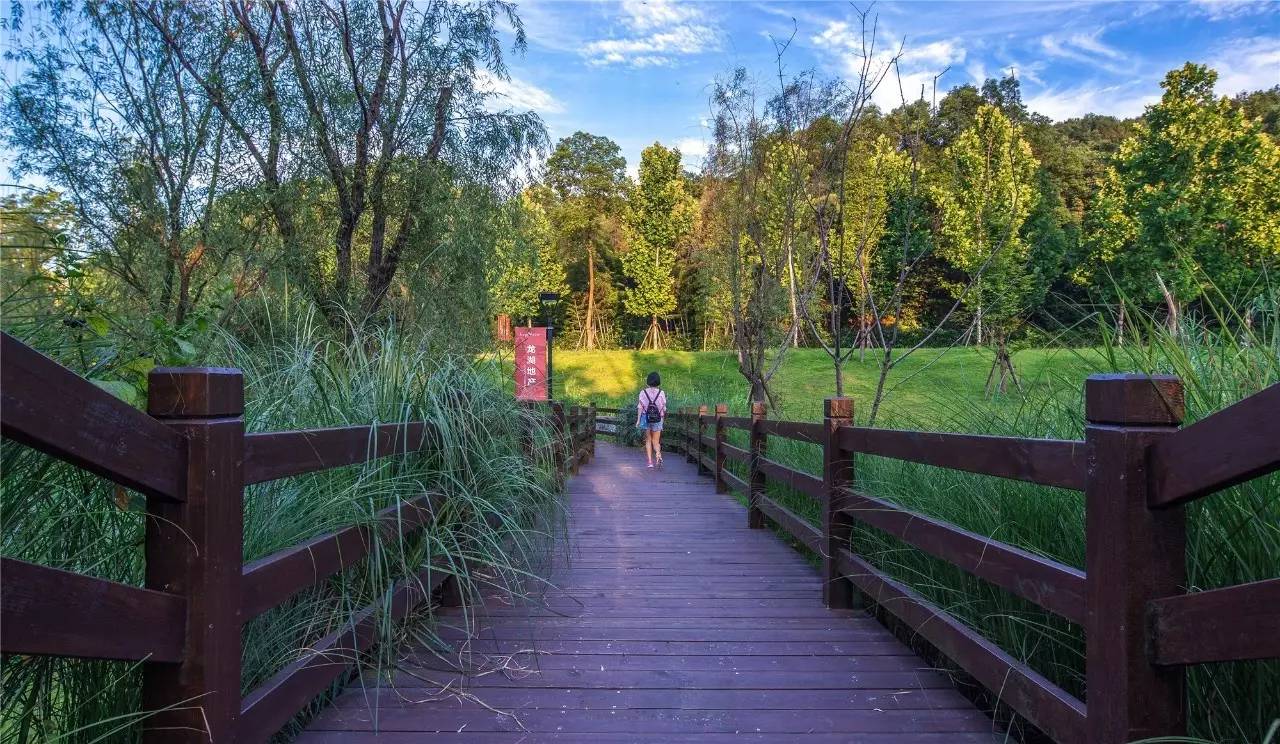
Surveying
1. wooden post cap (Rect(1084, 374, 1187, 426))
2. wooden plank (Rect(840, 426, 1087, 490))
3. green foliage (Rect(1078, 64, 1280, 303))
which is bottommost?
wooden plank (Rect(840, 426, 1087, 490))

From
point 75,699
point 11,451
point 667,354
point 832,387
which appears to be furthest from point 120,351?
point 667,354

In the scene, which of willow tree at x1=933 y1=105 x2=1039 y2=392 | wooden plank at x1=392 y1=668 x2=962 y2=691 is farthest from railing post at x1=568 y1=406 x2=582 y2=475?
wooden plank at x1=392 y1=668 x2=962 y2=691

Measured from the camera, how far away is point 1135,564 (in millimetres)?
1524

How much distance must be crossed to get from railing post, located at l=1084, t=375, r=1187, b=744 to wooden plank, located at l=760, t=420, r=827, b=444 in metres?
2.25

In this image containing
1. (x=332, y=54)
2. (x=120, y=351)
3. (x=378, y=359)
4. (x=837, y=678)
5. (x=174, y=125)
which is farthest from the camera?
(x=332, y=54)

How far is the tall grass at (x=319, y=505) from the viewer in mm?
1603

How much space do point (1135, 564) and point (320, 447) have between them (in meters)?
2.17

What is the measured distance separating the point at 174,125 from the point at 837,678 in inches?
357

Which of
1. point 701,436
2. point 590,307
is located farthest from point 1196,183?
point 590,307

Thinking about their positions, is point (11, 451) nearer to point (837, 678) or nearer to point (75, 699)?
point (75, 699)

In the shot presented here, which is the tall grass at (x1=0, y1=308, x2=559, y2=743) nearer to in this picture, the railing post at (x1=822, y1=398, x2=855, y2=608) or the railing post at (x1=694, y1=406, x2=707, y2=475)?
the railing post at (x1=822, y1=398, x2=855, y2=608)

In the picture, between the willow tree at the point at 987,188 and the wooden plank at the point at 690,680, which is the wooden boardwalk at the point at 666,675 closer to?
the wooden plank at the point at 690,680

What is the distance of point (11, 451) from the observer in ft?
5.04

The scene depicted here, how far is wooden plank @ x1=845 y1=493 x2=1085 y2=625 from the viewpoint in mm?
1773
